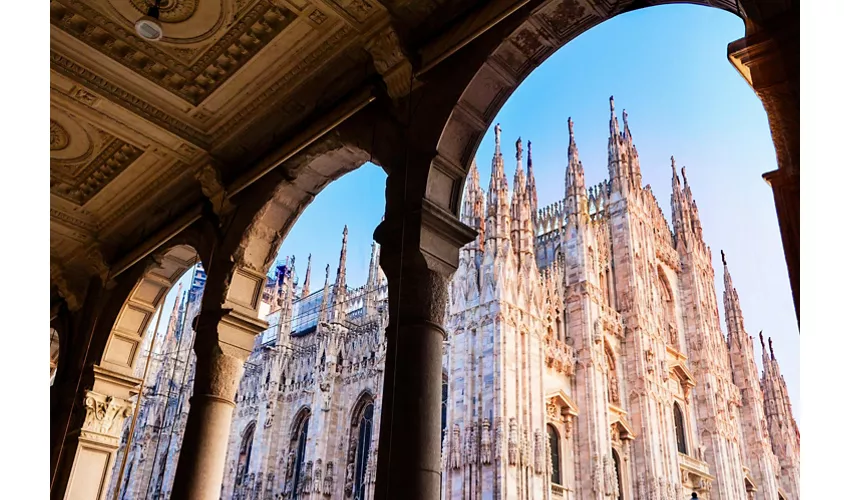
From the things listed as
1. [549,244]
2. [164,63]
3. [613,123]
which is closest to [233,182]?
[164,63]

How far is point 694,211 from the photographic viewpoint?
35219 mm

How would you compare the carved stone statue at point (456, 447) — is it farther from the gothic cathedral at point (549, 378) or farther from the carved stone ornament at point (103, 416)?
the carved stone ornament at point (103, 416)

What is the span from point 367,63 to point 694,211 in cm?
3256

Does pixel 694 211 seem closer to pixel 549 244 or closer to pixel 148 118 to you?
pixel 549 244

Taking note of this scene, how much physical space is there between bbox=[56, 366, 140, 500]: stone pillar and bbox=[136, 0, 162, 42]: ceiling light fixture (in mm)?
4868

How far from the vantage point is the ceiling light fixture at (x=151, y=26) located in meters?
5.86

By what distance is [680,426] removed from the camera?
28.0m

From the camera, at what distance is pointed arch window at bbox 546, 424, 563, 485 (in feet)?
69.5

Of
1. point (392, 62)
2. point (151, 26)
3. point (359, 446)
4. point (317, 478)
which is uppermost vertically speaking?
point (359, 446)

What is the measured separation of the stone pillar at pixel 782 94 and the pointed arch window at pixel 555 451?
19.5 m

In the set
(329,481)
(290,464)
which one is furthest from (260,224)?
(290,464)

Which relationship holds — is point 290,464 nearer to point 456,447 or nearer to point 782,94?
point 456,447

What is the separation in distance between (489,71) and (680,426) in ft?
86.4

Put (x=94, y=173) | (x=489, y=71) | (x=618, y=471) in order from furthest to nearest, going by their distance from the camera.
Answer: (x=618, y=471) < (x=94, y=173) < (x=489, y=71)
